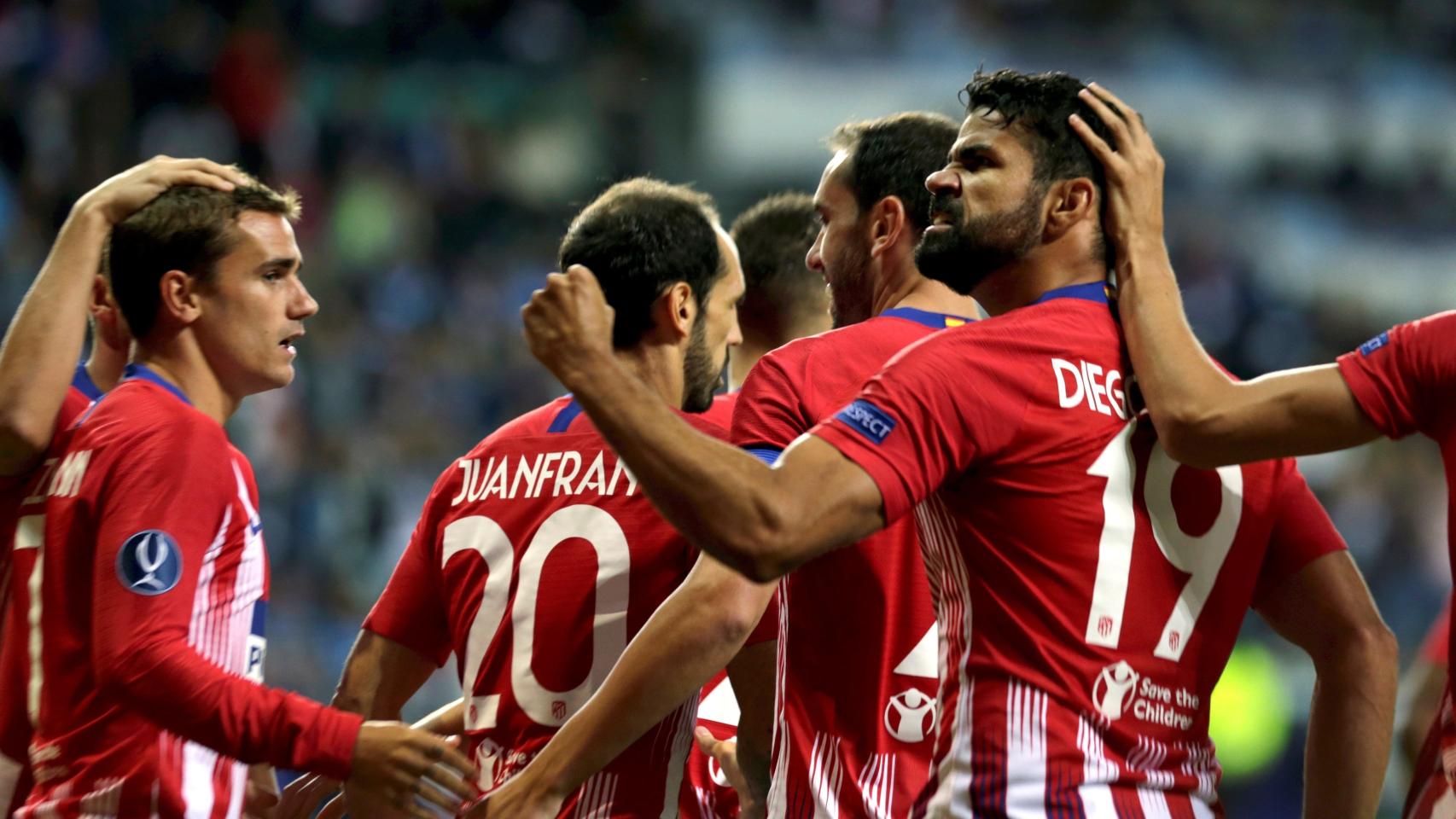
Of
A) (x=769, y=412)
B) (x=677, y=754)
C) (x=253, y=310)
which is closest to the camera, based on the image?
(x=769, y=412)

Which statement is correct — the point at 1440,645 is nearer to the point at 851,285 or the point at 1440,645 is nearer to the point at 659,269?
the point at 851,285

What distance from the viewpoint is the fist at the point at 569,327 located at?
9.07 feet

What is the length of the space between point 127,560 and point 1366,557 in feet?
36.2

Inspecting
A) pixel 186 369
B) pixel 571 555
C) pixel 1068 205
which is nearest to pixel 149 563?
pixel 186 369

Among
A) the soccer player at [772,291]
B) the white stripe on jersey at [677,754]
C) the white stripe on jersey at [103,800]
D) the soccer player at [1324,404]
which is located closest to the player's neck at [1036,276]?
the soccer player at [1324,404]

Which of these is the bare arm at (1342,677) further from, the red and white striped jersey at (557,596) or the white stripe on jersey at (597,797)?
the white stripe on jersey at (597,797)

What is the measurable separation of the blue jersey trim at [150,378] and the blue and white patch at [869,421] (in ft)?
5.79

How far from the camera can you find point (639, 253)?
3828mm

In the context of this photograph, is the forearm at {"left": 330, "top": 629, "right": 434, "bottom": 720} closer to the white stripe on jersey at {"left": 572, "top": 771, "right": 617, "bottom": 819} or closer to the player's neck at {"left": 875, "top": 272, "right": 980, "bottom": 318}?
the white stripe on jersey at {"left": 572, "top": 771, "right": 617, "bottom": 819}

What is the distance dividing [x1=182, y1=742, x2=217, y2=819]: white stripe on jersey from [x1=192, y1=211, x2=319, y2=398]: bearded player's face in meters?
0.94

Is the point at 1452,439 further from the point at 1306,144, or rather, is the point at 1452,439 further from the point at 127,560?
the point at 1306,144

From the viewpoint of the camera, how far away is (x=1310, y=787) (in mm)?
3514

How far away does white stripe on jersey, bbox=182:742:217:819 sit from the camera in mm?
3578

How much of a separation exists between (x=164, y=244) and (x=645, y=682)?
174 centimetres
